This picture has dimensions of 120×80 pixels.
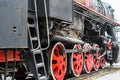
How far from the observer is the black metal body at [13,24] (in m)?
6.48

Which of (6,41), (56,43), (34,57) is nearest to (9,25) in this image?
(6,41)

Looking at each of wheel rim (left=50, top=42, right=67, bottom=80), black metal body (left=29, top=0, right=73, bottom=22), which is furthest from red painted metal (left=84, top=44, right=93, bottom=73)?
black metal body (left=29, top=0, right=73, bottom=22)

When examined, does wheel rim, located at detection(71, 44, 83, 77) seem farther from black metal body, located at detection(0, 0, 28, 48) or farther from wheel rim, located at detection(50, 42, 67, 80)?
black metal body, located at detection(0, 0, 28, 48)

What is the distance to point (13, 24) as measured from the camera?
669 cm

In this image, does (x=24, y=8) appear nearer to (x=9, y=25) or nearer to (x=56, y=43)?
(x=9, y=25)

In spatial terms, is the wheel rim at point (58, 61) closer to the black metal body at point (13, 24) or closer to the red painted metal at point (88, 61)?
the black metal body at point (13, 24)

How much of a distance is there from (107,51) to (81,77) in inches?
183

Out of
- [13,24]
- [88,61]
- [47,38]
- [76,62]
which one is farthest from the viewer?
[88,61]

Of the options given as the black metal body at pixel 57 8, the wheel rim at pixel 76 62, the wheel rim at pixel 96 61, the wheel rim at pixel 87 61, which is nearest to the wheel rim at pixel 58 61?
the black metal body at pixel 57 8

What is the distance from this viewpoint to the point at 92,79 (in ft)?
35.3

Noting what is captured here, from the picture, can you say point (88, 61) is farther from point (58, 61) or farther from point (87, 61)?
point (58, 61)

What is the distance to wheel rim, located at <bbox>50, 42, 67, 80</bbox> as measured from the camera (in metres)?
9.51

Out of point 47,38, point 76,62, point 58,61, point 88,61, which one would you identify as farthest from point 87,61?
point 47,38

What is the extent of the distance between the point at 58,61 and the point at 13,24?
3246mm
